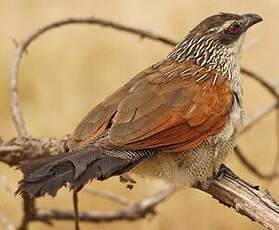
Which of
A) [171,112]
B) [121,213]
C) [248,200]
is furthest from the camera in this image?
[121,213]

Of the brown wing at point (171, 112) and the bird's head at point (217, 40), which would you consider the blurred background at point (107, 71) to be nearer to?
the bird's head at point (217, 40)

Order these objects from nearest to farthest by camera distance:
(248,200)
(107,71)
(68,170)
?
1. (68,170)
2. (248,200)
3. (107,71)

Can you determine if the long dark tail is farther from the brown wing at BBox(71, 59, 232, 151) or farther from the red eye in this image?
the red eye

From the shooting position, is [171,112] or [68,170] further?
[171,112]

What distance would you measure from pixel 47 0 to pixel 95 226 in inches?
97.1

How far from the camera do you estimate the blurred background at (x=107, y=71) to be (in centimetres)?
555

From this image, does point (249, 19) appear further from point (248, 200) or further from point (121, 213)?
point (121, 213)

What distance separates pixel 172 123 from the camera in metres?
2.15

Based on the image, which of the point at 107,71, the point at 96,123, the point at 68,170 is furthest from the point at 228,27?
the point at 107,71

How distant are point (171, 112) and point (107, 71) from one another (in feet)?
14.3

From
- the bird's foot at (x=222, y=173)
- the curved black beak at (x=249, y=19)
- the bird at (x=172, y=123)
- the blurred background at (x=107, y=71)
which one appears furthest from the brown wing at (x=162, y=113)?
the blurred background at (x=107, y=71)

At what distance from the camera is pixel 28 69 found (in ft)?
22.2

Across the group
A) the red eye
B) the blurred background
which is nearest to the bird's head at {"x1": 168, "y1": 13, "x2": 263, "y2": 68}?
the red eye

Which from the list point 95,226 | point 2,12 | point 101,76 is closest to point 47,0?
point 2,12
